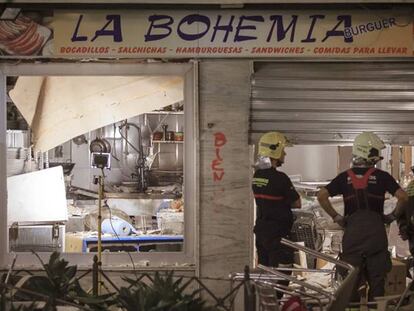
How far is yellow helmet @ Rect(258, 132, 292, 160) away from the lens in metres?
6.34

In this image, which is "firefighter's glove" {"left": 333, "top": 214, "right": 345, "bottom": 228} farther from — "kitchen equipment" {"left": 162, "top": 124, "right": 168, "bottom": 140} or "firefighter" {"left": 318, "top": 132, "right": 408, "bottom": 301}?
"kitchen equipment" {"left": 162, "top": 124, "right": 168, "bottom": 140}

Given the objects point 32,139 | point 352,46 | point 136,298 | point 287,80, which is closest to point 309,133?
point 287,80

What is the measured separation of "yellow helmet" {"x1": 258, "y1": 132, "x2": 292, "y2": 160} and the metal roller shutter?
61 centimetres

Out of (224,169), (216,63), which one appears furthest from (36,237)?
(216,63)

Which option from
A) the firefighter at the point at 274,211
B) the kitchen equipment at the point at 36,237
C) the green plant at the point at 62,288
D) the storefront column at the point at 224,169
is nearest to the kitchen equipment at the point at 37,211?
the kitchen equipment at the point at 36,237

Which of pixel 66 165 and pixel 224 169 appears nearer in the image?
pixel 224 169

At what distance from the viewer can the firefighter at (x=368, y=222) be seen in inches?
220

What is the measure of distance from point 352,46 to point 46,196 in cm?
413

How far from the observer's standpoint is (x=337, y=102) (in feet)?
23.1

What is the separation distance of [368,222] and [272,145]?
1317 millimetres

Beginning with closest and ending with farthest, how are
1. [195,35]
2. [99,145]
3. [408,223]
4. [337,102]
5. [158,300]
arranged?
[158,300], [408,223], [195,35], [337,102], [99,145]

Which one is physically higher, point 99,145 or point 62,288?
point 99,145

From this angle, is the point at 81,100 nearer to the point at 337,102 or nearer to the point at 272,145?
the point at 272,145

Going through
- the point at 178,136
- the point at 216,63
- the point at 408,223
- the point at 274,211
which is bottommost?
the point at 408,223
